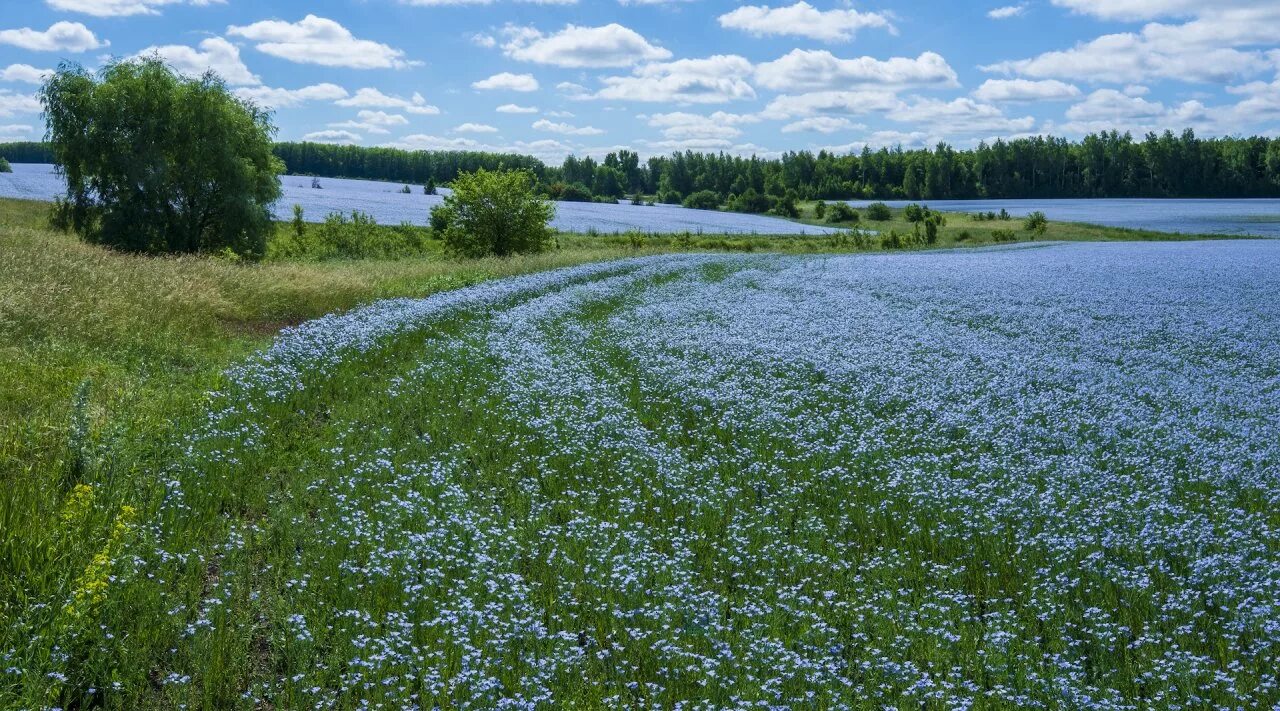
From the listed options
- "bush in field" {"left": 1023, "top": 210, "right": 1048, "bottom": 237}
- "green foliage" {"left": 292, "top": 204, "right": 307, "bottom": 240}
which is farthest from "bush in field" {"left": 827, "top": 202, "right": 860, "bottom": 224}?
"green foliage" {"left": 292, "top": 204, "right": 307, "bottom": 240}

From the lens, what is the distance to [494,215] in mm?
45219

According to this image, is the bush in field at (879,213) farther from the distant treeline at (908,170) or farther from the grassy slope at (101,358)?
the grassy slope at (101,358)

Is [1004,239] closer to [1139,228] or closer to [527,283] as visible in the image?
[1139,228]

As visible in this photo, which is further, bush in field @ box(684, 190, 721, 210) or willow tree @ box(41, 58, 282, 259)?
bush in field @ box(684, 190, 721, 210)

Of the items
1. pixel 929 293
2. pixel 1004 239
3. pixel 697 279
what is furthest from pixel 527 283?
pixel 1004 239

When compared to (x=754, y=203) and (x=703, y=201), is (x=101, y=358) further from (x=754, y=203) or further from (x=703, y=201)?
(x=703, y=201)

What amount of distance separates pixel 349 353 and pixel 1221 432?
11903 mm

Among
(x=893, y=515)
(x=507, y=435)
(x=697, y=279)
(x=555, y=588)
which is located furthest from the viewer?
(x=697, y=279)

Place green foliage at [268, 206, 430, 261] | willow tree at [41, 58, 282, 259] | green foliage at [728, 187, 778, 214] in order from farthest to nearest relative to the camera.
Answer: green foliage at [728, 187, 778, 214]
green foliage at [268, 206, 430, 261]
willow tree at [41, 58, 282, 259]

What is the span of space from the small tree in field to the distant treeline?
51.2m

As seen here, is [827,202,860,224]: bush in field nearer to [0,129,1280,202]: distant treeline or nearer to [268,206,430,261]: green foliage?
[0,129,1280,202]: distant treeline

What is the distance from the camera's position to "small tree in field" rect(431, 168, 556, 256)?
45.1 m

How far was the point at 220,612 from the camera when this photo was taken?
567 centimetres

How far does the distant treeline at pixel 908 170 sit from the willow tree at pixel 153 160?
57.0 meters
